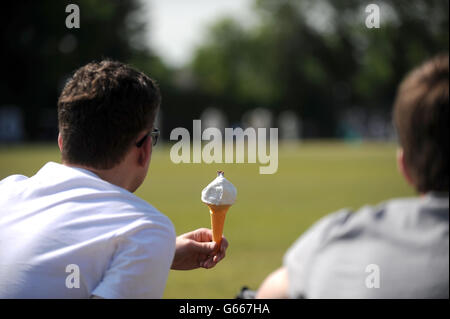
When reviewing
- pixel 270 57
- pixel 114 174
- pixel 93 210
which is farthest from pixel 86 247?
pixel 270 57

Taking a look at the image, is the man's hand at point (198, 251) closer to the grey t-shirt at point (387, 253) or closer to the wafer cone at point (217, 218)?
the wafer cone at point (217, 218)

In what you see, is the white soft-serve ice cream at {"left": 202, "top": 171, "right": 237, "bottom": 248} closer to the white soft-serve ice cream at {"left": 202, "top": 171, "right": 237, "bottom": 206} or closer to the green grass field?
the white soft-serve ice cream at {"left": 202, "top": 171, "right": 237, "bottom": 206}

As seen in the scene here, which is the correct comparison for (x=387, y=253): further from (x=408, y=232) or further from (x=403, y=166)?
(x=403, y=166)

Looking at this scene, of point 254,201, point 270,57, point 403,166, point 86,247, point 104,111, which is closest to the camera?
point 86,247

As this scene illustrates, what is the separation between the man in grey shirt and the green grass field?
39 centimetres

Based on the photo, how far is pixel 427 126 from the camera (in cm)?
178

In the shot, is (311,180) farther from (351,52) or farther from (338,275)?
(351,52)

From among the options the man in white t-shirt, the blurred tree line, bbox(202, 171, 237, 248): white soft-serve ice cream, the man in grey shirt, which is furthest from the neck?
the blurred tree line

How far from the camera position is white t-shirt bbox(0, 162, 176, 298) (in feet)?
4.63

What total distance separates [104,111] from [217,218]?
416 mm

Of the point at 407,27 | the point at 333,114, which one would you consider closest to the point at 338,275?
the point at 407,27

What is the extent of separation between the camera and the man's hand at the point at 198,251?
1.70 metres

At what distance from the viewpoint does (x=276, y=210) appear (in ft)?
34.9
